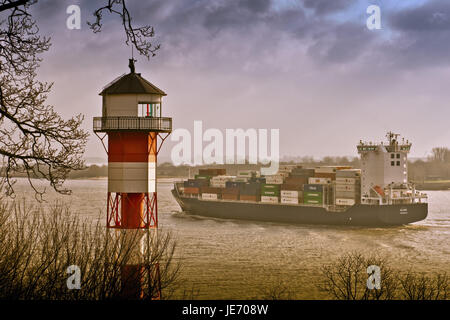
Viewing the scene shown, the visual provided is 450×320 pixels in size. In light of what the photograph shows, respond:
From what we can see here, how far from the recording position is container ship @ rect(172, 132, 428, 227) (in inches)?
1436

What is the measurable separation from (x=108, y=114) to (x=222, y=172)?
120 ft

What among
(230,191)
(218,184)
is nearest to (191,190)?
(218,184)

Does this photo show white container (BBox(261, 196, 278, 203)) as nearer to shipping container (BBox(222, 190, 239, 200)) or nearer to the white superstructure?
shipping container (BBox(222, 190, 239, 200))

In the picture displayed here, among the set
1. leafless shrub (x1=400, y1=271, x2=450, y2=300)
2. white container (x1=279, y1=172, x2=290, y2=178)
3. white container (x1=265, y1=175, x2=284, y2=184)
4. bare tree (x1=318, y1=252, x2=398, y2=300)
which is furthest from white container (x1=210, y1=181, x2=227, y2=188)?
leafless shrub (x1=400, y1=271, x2=450, y2=300)

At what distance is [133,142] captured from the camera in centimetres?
1277

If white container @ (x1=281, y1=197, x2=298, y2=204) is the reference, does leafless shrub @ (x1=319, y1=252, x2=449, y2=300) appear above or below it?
below

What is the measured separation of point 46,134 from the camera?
23.6 ft

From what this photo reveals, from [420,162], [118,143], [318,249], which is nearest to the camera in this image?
[118,143]

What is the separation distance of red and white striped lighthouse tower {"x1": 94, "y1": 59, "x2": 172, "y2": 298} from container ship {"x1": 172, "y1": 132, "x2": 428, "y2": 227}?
85.9 ft

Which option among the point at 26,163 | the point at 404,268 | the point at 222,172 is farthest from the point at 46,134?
the point at 222,172

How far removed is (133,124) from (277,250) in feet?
48.5

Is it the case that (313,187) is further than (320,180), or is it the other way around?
(320,180)

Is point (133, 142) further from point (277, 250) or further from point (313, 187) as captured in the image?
point (313, 187)
